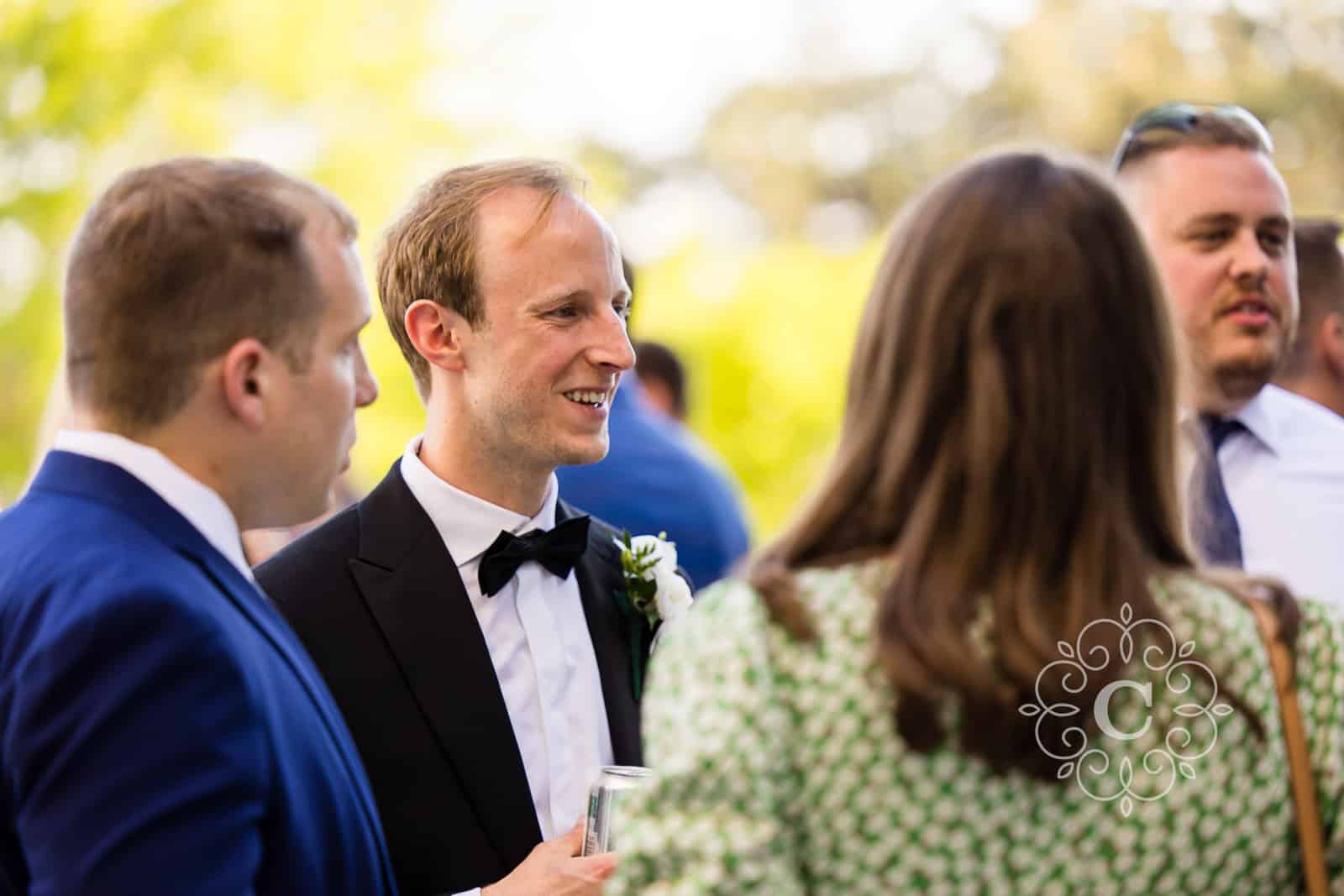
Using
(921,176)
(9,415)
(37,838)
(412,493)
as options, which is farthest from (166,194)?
(921,176)

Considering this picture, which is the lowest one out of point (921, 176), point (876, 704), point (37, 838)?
point (37, 838)

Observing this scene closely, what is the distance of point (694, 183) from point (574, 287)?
33.0 metres

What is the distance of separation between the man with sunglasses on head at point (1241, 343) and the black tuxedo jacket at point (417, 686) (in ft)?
4.42

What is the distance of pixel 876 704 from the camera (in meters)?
1.72

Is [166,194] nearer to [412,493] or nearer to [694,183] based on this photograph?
[412,493]

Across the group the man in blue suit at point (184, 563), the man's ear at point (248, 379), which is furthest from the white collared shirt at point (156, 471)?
the man's ear at point (248, 379)

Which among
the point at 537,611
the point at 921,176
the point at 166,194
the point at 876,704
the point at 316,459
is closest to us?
the point at 876,704

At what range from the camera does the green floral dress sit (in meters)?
1.71

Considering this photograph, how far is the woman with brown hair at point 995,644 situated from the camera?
1714 millimetres

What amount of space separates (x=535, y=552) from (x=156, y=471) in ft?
3.36

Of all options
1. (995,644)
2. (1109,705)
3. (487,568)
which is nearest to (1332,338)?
(487,568)

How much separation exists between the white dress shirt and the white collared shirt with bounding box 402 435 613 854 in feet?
4.53

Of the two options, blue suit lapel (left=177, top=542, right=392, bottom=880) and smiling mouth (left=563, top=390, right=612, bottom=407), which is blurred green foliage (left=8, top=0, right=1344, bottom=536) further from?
blue suit lapel (left=177, top=542, right=392, bottom=880)

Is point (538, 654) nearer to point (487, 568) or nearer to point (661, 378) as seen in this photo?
point (487, 568)
